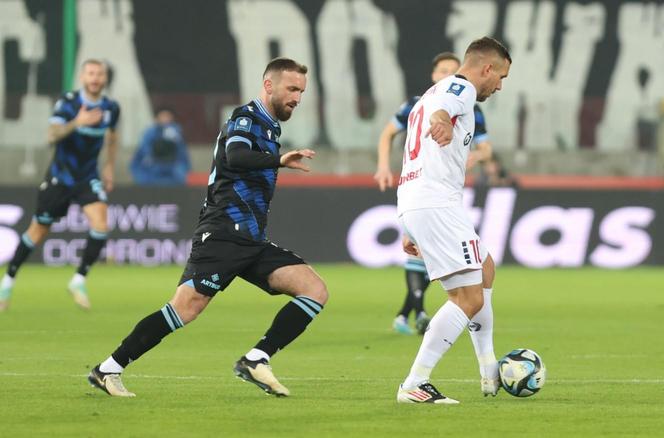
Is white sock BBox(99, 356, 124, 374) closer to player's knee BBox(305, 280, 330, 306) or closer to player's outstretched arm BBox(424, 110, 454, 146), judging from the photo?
player's knee BBox(305, 280, 330, 306)

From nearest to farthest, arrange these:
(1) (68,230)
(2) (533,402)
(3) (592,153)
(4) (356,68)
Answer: (2) (533,402)
(1) (68,230)
(3) (592,153)
(4) (356,68)

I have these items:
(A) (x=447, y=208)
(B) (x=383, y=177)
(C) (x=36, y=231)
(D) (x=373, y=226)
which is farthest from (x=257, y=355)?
(D) (x=373, y=226)

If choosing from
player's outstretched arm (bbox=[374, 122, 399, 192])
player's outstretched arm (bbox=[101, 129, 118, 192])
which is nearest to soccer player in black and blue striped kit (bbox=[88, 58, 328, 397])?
player's outstretched arm (bbox=[374, 122, 399, 192])

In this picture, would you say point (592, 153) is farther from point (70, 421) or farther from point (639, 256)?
point (70, 421)

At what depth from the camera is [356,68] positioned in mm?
31766

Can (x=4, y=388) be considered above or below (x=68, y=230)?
above

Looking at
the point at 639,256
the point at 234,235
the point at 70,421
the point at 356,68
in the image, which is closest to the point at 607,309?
the point at 639,256

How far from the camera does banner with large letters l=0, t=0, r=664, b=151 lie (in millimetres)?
30109

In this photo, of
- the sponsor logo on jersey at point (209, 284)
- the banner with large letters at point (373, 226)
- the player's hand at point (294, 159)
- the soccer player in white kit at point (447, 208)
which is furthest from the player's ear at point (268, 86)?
the banner with large letters at point (373, 226)

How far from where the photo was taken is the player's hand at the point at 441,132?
7812mm

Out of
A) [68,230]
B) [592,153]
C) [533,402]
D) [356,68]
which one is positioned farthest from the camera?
[356,68]

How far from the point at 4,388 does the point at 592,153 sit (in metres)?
22.3

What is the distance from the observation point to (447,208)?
804cm

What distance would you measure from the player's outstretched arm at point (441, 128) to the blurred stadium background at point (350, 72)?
54.3 ft
